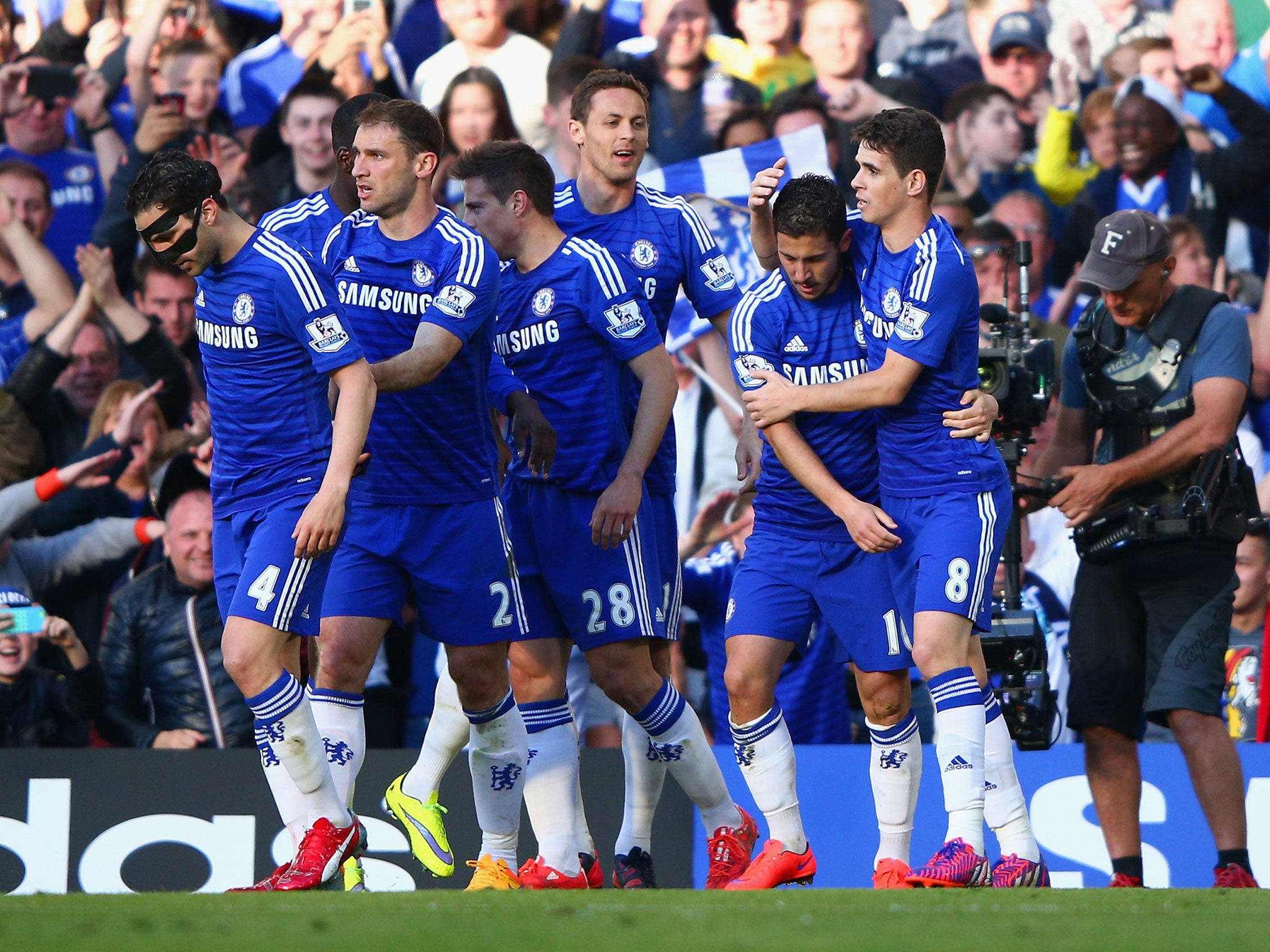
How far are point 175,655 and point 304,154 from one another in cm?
260

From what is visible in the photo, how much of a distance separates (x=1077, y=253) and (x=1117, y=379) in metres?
1.97

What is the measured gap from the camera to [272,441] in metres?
4.98

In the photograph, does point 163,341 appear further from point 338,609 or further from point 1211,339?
point 1211,339

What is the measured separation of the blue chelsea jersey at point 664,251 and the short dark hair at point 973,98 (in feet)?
8.55

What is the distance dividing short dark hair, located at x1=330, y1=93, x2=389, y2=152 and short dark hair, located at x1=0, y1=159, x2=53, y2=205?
2.95 m

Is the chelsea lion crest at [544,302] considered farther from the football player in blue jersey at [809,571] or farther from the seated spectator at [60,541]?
the seated spectator at [60,541]

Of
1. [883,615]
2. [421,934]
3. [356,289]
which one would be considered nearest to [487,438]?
[356,289]

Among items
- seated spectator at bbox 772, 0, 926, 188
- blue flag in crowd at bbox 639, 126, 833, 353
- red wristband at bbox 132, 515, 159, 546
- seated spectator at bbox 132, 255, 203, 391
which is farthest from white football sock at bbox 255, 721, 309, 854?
seated spectator at bbox 772, 0, 926, 188

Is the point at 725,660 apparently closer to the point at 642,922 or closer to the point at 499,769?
the point at 499,769

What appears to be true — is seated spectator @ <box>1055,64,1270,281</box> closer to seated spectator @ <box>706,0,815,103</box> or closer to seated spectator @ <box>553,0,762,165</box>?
seated spectator @ <box>706,0,815,103</box>

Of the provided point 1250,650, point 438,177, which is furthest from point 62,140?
point 1250,650

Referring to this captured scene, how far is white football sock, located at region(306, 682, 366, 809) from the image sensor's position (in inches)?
206

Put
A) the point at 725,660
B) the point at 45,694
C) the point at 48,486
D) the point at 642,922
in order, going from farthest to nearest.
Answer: the point at 48,486 < the point at 45,694 < the point at 725,660 < the point at 642,922

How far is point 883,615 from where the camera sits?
554 cm
